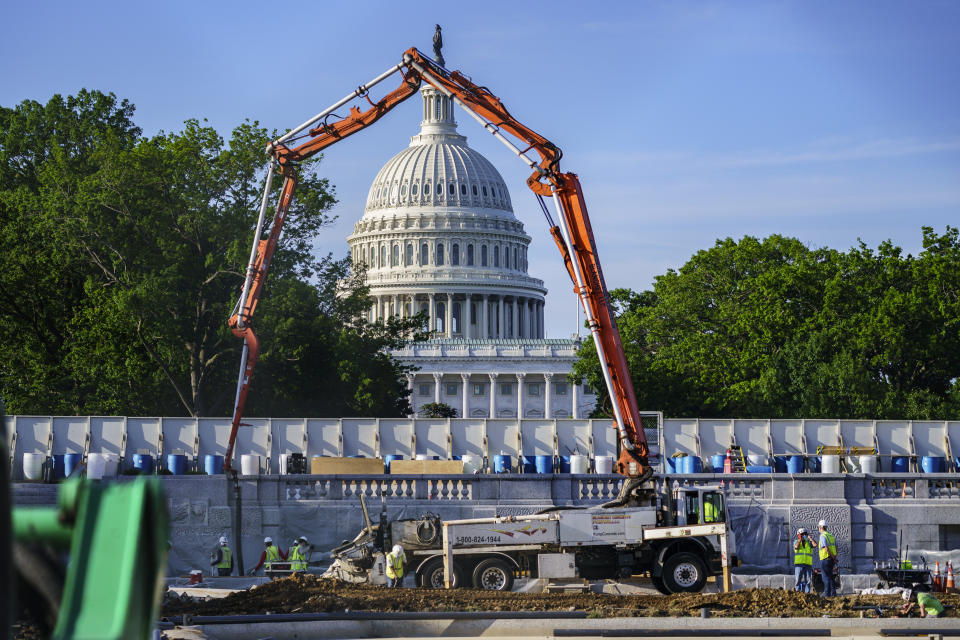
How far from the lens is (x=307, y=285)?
64438mm

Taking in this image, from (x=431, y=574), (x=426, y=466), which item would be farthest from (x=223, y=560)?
(x=431, y=574)

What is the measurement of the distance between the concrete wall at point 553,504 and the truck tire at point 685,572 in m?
9.29

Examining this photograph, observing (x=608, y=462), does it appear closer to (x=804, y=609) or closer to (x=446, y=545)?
(x=446, y=545)

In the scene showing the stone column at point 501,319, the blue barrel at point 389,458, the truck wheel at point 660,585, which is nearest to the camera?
the truck wheel at point 660,585

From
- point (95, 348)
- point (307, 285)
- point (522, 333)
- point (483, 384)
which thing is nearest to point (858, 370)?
point (307, 285)

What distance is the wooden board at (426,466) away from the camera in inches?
1697

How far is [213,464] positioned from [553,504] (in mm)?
11213

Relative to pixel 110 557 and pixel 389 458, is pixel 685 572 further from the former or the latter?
pixel 110 557

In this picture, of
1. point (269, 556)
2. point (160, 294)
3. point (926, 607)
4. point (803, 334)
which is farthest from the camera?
point (803, 334)

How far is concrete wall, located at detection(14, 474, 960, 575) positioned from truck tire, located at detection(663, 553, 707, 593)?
929cm

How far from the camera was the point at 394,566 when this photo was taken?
3028 cm

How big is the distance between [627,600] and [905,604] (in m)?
5.32

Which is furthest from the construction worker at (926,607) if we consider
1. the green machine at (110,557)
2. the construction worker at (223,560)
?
the green machine at (110,557)

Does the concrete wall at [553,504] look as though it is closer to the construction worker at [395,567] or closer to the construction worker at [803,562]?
the construction worker at [803,562]
